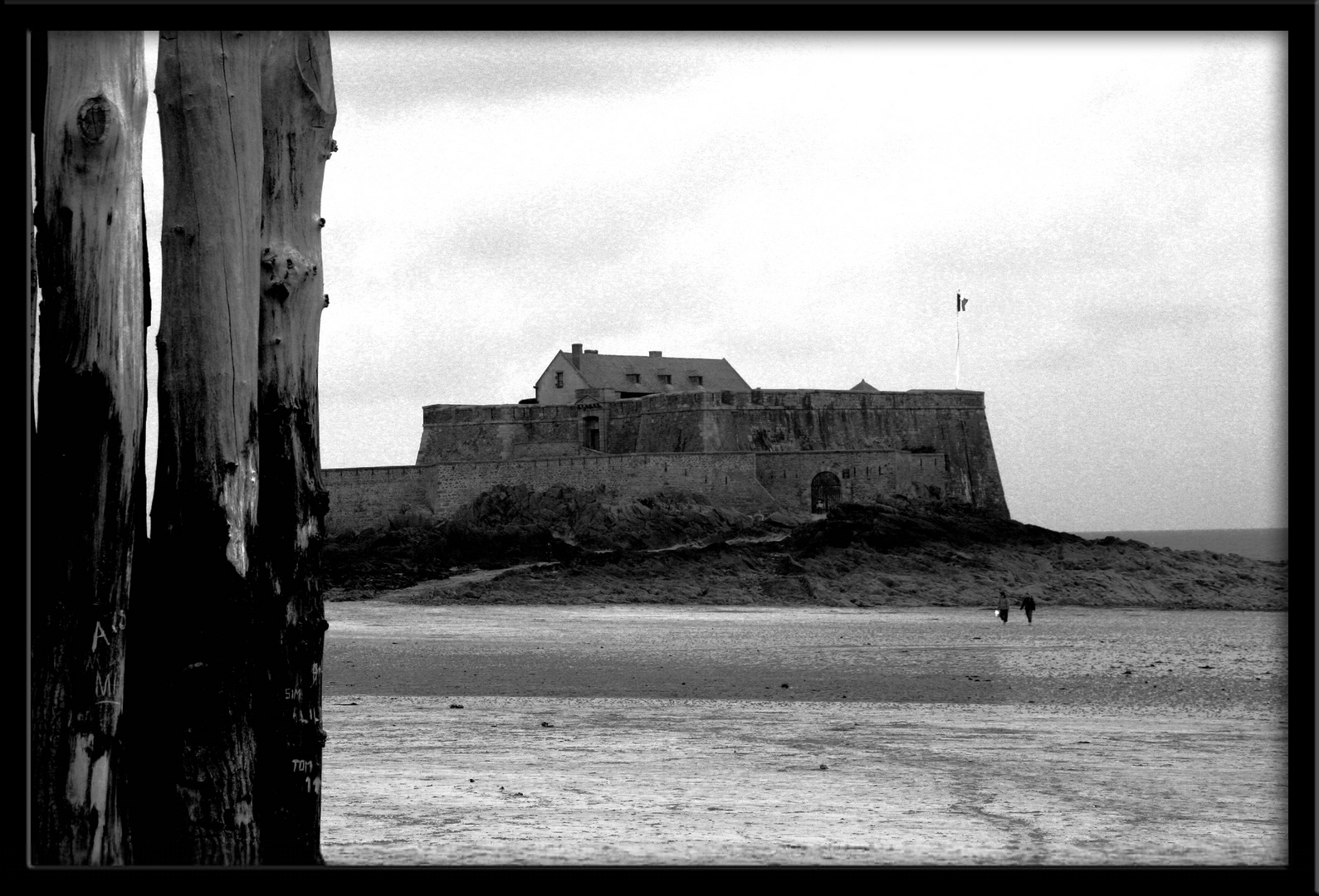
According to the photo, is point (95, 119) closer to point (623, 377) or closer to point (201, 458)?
point (201, 458)

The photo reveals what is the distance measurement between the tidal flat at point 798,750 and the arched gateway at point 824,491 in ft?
63.3

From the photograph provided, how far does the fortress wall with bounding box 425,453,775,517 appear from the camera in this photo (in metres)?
37.1

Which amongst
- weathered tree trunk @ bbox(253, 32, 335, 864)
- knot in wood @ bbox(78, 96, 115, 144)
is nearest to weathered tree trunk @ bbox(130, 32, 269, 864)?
weathered tree trunk @ bbox(253, 32, 335, 864)

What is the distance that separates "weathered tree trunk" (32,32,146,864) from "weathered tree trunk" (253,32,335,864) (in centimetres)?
90

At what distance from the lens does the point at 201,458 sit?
418cm

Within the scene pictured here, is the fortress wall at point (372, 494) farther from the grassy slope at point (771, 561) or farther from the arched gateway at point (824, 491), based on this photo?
the arched gateway at point (824, 491)

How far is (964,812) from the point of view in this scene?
6816 mm

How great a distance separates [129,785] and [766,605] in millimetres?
22775

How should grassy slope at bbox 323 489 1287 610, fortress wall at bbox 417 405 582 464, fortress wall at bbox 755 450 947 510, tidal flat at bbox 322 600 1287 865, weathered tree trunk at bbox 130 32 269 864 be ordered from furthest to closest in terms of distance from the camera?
fortress wall at bbox 417 405 582 464
fortress wall at bbox 755 450 947 510
grassy slope at bbox 323 489 1287 610
tidal flat at bbox 322 600 1287 865
weathered tree trunk at bbox 130 32 269 864

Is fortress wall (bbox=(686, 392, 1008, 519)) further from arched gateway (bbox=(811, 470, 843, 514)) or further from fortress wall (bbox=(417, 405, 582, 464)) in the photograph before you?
fortress wall (bbox=(417, 405, 582, 464))

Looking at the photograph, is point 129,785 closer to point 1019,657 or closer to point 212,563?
A: point 212,563

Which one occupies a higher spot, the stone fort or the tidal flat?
the stone fort

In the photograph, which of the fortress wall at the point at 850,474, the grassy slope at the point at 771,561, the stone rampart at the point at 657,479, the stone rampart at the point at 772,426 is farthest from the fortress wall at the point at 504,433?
the fortress wall at the point at 850,474

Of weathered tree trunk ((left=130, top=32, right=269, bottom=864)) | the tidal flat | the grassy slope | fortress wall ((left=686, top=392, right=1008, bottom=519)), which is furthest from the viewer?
fortress wall ((left=686, top=392, right=1008, bottom=519))
